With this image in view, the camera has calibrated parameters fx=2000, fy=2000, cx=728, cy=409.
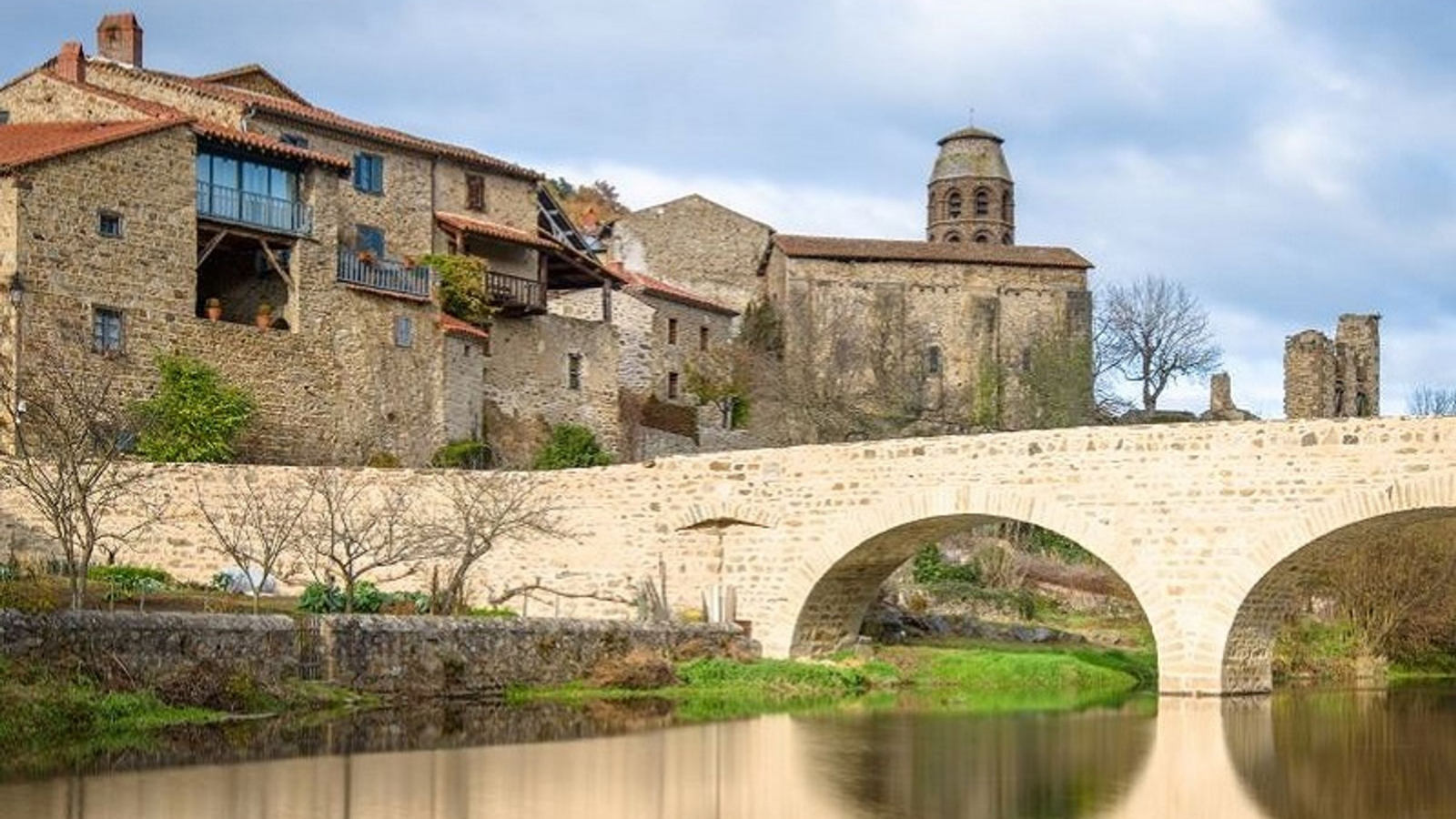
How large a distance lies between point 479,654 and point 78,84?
20550mm

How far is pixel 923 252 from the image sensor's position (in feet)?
190

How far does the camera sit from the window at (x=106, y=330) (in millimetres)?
34781

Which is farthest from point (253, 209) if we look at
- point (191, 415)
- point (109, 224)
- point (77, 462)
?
point (77, 462)

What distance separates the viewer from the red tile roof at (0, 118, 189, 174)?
34.0m

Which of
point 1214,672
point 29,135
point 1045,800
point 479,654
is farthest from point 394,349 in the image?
point 1045,800

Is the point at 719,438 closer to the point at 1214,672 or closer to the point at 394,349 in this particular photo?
the point at 394,349

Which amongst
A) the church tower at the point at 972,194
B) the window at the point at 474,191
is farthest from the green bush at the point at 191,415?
the church tower at the point at 972,194

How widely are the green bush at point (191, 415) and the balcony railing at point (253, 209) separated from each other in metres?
3.01

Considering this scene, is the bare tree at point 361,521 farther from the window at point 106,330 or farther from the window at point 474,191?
the window at point 474,191

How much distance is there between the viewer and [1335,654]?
30734 mm

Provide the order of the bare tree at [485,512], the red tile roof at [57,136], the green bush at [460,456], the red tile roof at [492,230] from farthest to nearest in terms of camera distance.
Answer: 1. the red tile roof at [492,230]
2. the green bush at [460,456]
3. the red tile roof at [57,136]
4. the bare tree at [485,512]

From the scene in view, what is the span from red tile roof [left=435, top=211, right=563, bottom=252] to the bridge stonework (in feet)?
43.5

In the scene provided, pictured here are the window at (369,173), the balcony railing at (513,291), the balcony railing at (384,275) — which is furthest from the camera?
the balcony railing at (513,291)

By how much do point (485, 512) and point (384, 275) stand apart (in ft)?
38.0
